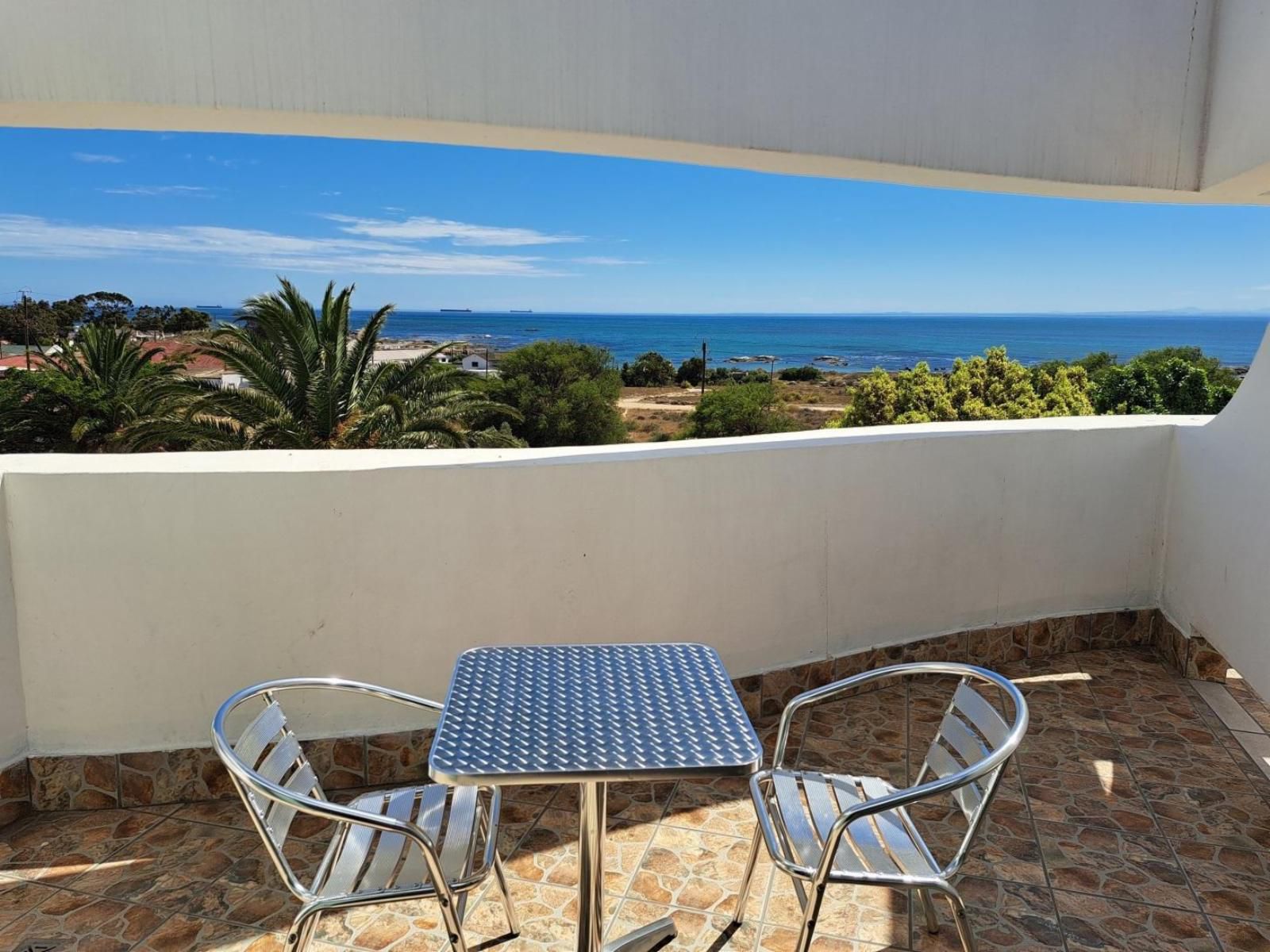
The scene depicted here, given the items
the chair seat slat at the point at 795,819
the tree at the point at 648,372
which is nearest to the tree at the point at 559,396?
the tree at the point at 648,372

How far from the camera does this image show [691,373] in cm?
5450

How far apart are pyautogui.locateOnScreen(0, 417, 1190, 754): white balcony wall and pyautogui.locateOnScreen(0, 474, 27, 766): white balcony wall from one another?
0.02 metres

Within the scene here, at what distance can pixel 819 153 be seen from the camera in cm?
314

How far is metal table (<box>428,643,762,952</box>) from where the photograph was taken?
155cm

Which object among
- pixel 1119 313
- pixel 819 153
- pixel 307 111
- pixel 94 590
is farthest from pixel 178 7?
pixel 1119 313

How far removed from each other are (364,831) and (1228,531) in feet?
11.3

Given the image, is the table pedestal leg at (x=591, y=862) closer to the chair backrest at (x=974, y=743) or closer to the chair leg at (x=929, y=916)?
the chair backrest at (x=974, y=743)

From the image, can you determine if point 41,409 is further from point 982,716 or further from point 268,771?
point 982,716

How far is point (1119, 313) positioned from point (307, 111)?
247 feet

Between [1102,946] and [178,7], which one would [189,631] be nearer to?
[178,7]

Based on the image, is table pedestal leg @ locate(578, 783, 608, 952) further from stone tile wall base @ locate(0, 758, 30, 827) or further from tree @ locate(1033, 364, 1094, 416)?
tree @ locate(1033, 364, 1094, 416)

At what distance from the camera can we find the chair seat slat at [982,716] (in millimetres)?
1863

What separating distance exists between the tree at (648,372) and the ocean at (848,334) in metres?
7.94

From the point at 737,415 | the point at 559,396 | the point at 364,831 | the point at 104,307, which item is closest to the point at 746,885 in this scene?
the point at 364,831
